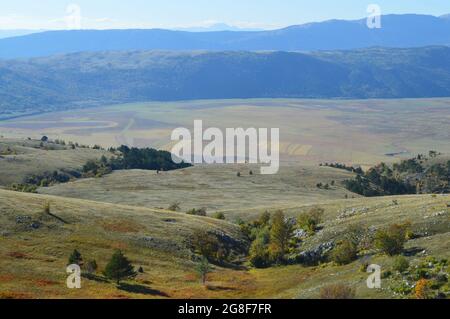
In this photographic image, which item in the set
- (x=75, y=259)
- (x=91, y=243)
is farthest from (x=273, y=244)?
(x=75, y=259)

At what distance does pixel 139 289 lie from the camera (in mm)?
52500

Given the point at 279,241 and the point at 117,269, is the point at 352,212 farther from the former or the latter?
the point at 117,269

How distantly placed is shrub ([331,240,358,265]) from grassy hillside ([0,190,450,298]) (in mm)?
1084

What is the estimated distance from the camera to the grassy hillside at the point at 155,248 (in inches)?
2000

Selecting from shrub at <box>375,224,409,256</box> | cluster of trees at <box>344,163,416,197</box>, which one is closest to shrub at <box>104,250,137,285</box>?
shrub at <box>375,224,409,256</box>

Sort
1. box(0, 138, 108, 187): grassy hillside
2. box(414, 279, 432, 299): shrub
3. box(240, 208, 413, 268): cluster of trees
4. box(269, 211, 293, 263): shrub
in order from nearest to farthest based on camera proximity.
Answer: box(414, 279, 432, 299): shrub → box(240, 208, 413, 268): cluster of trees → box(269, 211, 293, 263): shrub → box(0, 138, 108, 187): grassy hillside

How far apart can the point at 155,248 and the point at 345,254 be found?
880 inches

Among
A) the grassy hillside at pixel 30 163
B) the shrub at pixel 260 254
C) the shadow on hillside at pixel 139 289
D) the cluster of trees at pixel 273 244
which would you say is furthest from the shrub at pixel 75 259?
the grassy hillside at pixel 30 163

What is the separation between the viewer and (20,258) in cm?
5603

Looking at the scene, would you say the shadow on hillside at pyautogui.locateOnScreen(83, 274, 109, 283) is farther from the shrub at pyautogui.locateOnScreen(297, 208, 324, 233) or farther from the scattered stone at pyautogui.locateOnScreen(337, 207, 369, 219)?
the scattered stone at pyautogui.locateOnScreen(337, 207, 369, 219)

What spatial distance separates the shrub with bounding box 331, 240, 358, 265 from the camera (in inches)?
2286
